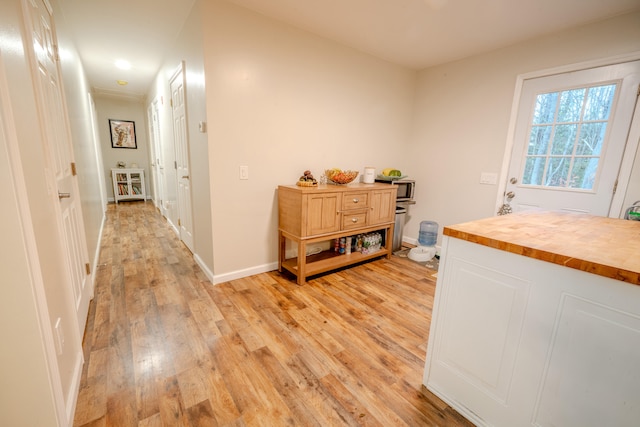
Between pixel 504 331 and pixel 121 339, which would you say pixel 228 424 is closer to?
pixel 121 339

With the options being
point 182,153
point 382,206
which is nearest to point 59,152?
point 182,153

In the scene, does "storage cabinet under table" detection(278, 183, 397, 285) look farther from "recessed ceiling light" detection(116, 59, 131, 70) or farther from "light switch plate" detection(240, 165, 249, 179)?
"recessed ceiling light" detection(116, 59, 131, 70)

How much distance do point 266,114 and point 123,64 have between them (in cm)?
300

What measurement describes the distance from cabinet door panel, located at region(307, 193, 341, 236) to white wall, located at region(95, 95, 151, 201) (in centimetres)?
593

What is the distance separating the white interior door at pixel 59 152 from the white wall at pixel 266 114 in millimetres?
945

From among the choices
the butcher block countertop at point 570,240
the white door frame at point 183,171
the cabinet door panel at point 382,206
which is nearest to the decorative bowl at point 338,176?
the cabinet door panel at point 382,206

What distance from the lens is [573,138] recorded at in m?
2.48

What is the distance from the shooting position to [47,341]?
38.8 inches

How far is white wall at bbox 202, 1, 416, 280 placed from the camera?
7.31 feet

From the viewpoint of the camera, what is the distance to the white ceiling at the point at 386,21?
6.95 ft

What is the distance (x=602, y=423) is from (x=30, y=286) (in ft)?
6.65

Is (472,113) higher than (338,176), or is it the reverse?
(472,113)

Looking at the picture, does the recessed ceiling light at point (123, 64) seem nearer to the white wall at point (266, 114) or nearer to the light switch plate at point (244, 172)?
the white wall at point (266, 114)

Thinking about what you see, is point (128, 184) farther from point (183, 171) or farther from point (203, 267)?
A: point (203, 267)
